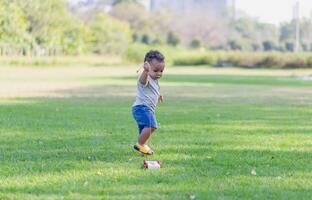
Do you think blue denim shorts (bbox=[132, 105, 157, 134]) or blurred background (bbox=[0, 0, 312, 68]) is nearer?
blue denim shorts (bbox=[132, 105, 157, 134])

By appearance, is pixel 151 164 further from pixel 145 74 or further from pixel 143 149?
pixel 145 74

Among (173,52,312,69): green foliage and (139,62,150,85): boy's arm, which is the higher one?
(139,62,150,85): boy's arm

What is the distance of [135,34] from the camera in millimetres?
114125

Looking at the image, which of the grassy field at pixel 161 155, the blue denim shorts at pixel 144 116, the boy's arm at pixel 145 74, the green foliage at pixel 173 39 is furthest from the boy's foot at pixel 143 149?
the green foliage at pixel 173 39

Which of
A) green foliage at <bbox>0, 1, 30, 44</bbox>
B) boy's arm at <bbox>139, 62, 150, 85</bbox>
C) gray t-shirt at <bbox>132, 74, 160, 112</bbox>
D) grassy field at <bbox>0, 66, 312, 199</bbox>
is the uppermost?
boy's arm at <bbox>139, 62, 150, 85</bbox>

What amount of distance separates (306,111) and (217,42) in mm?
111485

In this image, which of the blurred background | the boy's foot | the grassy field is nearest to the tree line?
the blurred background

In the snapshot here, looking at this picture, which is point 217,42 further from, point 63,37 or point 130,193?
point 130,193

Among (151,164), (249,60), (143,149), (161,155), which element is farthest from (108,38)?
(151,164)

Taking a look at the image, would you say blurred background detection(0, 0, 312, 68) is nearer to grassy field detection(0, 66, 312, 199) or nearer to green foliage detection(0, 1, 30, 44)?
green foliage detection(0, 1, 30, 44)

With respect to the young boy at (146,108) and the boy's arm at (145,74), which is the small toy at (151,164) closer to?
the young boy at (146,108)

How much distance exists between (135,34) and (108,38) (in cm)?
1676

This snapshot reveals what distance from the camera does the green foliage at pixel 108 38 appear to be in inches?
3824

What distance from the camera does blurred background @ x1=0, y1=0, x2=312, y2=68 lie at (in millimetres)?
73562
